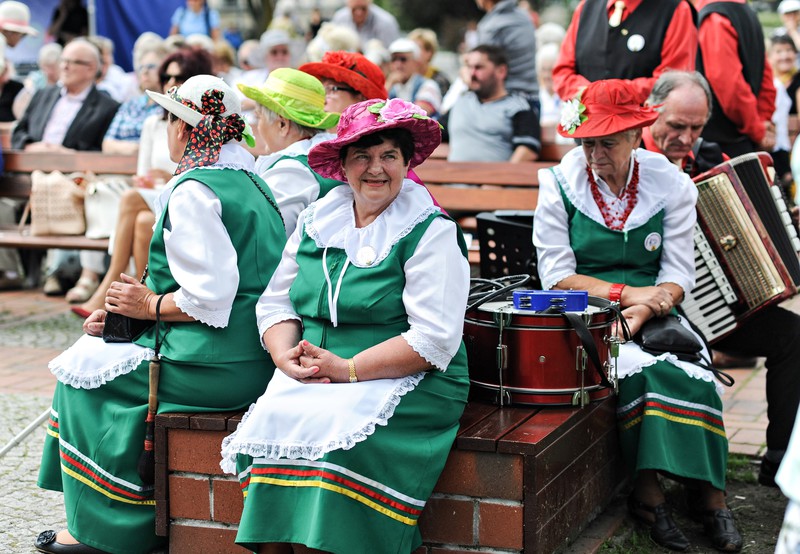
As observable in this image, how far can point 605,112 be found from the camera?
424cm

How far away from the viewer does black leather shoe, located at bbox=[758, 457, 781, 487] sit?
15.0 ft

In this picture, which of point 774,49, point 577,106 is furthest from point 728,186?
point 774,49

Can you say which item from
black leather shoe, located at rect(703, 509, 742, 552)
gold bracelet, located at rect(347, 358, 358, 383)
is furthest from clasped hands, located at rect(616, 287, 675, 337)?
gold bracelet, located at rect(347, 358, 358, 383)

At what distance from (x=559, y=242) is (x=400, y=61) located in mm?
6534

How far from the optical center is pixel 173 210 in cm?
370

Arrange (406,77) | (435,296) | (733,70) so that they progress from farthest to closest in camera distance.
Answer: (406,77), (733,70), (435,296)

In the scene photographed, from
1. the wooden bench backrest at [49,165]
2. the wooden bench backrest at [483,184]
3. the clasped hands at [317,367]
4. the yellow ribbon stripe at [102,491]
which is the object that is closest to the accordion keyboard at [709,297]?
the clasped hands at [317,367]

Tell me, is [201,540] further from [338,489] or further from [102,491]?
[338,489]

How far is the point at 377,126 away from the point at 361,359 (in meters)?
0.70

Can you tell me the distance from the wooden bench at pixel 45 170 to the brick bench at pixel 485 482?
4.55 meters

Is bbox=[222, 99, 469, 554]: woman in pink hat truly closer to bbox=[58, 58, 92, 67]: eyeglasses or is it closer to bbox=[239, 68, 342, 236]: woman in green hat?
bbox=[239, 68, 342, 236]: woman in green hat

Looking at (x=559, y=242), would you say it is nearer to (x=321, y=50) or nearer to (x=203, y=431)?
(x=203, y=431)

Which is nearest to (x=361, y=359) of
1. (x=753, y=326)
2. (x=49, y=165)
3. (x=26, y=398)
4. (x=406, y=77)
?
(x=753, y=326)

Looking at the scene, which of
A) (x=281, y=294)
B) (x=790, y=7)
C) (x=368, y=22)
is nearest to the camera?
(x=281, y=294)
